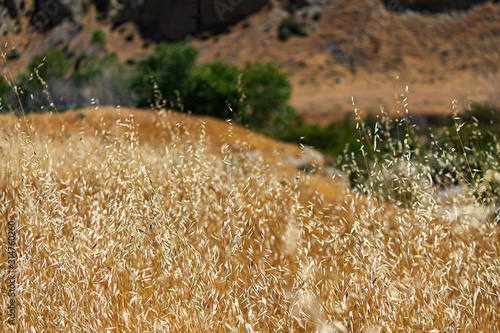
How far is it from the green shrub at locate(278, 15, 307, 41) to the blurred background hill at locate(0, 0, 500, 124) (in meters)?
0.14

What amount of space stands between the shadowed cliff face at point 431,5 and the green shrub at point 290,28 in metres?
11.7

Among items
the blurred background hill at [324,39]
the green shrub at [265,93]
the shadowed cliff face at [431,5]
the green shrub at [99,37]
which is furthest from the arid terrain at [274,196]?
the green shrub at [265,93]

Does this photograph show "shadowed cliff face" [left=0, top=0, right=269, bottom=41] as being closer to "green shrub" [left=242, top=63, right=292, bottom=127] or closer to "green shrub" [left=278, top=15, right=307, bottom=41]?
"green shrub" [left=278, top=15, right=307, bottom=41]

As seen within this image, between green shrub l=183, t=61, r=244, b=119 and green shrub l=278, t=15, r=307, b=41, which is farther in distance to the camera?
green shrub l=278, t=15, r=307, b=41

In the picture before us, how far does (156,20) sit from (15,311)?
68520 millimetres

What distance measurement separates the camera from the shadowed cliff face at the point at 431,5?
54.8 meters

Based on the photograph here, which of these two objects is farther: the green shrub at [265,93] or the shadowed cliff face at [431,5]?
the shadowed cliff face at [431,5]

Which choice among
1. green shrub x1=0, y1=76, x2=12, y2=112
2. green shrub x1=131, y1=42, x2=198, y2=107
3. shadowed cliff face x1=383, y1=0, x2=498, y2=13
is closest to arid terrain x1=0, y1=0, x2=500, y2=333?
green shrub x1=0, y1=76, x2=12, y2=112

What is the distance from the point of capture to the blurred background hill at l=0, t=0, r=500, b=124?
38719mm

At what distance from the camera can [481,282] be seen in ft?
8.21

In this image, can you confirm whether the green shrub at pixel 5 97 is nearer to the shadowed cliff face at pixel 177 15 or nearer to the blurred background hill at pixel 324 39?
the blurred background hill at pixel 324 39

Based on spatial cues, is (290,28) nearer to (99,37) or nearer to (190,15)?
(190,15)

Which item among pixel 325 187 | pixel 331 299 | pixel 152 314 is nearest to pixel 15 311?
pixel 152 314

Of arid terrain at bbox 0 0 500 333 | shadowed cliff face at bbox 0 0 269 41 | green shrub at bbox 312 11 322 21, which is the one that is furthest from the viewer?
shadowed cliff face at bbox 0 0 269 41
